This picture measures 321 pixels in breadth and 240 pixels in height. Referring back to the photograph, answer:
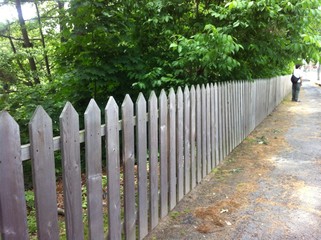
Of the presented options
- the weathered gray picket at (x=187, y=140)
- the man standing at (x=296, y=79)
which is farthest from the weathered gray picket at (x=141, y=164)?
the man standing at (x=296, y=79)

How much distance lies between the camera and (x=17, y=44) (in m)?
15.6

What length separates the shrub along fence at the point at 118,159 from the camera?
1674 millimetres

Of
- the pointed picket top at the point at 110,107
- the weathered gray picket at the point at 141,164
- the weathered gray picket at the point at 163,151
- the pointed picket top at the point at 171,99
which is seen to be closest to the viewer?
the pointed picket top at the point at 110,107

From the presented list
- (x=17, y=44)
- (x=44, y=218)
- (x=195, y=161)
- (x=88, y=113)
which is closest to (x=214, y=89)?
(x=195, y=161)

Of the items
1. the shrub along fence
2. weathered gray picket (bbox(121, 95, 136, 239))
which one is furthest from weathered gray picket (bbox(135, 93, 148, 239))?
weathered gray picket (bbox(121, 95, 136, 239))

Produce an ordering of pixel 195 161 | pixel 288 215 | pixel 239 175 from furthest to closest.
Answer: pixel 239 175, pixel 195 161, pixel 288 215

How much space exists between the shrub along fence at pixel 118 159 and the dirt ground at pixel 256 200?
7.7 inches

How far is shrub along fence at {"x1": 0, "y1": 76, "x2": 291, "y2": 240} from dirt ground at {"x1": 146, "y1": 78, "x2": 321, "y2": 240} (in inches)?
7.7

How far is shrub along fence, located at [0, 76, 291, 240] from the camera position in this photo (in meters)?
1.67

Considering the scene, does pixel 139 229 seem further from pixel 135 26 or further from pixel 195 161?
pixel 135 26

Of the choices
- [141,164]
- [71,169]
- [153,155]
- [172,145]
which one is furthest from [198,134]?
[71,169]

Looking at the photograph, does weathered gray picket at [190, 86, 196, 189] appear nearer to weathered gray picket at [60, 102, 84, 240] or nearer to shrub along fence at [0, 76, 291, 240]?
shrub along fence at [0, 76, 291, 240]

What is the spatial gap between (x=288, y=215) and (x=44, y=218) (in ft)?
8.48

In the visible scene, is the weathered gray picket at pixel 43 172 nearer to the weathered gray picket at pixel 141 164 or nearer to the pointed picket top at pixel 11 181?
the pointed picket top at pixel 11 181
